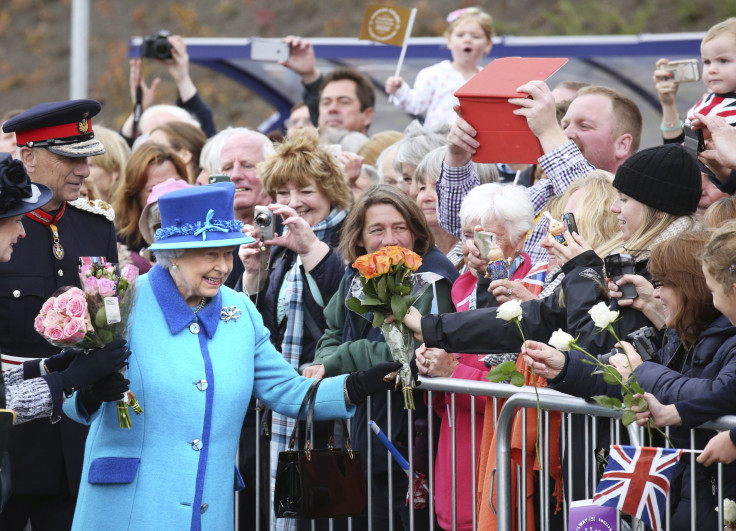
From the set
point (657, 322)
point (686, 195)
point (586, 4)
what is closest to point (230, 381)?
point (657, 322)

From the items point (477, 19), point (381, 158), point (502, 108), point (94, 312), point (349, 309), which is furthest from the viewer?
point (477, 19)

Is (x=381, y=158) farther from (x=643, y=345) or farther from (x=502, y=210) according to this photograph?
(x=643, y=345)

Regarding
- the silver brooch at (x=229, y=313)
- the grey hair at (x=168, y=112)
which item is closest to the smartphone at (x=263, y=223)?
the silver brooch at (x=229, y=313)

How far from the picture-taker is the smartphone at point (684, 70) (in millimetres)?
5727

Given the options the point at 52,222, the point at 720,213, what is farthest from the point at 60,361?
the point at 720,213

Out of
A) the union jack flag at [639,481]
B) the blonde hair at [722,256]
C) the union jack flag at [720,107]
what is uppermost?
the union jack flag at [720,107]

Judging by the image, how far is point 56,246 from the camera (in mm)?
5035

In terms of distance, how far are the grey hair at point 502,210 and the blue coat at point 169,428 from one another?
4.37 ft

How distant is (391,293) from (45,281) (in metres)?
1.76

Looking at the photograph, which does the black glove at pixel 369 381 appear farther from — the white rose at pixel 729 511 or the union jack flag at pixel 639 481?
the white rose at pixel 729 511

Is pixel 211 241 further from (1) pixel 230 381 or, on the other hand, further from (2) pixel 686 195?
(2) pixel 686 195

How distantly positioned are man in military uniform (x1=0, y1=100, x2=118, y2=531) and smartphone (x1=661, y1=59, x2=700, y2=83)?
3.11 meters

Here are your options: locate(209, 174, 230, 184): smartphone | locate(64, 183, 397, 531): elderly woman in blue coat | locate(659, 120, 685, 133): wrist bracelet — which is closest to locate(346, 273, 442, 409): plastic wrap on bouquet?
locate(64, 183, 397, 531): elderly woman in blue coat

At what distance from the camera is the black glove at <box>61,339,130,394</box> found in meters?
3.90
